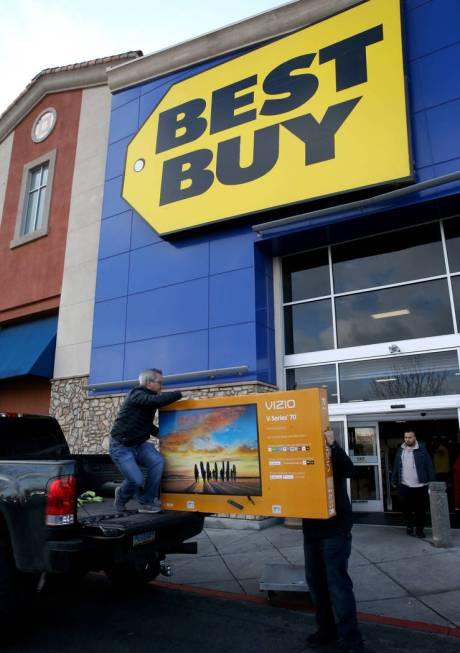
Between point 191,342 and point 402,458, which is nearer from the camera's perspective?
point 402,458

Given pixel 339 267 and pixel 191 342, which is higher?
pixel 339 267

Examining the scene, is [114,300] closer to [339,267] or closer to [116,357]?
[116,357]

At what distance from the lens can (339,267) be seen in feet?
36.9

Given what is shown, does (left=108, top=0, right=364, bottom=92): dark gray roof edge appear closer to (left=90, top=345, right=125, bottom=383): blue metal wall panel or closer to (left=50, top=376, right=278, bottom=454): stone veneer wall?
(left=90, top=345, right=125, bottom=383): blue metal wall panel

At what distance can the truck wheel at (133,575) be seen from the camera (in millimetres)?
5430

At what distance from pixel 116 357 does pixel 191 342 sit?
95.7 inches

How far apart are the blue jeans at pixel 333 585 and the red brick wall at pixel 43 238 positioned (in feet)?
41.9

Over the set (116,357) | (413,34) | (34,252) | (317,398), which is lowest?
(317,398)

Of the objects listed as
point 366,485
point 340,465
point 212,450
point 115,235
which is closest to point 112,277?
point 115,235

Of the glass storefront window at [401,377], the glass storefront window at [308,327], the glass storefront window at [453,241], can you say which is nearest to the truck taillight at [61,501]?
the glass storefront window at [401,377]

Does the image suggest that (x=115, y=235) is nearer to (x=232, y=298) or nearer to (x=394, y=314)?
(x=232, y=298)

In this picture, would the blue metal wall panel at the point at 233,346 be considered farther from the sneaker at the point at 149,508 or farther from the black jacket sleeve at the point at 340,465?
the black jacket sleeve at the point at 340,465

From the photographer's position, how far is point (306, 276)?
457 inches

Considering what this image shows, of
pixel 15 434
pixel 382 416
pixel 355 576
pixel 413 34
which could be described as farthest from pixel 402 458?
pixel 413 34
